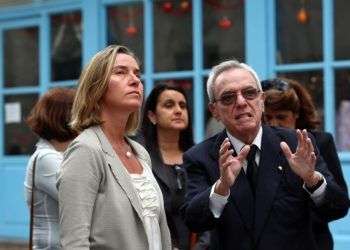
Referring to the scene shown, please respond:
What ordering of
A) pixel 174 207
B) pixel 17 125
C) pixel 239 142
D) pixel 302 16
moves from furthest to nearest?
pixel 17 125, pixel 302 16, pixel 174 207, pixel 239 142

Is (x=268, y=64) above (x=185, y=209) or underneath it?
above

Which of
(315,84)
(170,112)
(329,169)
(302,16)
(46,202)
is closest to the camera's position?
(329,169)

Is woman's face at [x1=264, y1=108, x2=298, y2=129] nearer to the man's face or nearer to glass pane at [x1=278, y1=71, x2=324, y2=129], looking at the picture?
the man's face

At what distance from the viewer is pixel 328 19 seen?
6.64 metres

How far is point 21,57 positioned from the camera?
8.87 meters

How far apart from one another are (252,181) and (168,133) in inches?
65.1

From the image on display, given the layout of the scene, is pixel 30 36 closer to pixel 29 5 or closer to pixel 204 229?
pixel 29 5

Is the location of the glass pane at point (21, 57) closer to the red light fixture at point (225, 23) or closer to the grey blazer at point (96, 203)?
the red light fixture at point (225, 23)

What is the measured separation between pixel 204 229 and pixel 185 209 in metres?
0.14

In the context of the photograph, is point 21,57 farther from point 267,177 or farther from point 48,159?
point 267,177

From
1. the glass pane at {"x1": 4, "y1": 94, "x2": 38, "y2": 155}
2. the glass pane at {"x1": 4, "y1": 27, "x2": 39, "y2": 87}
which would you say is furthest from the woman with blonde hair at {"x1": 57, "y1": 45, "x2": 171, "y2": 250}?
the glass pane at {"x1": 4, "y1": 27, "x2": 39, "y2": 87}

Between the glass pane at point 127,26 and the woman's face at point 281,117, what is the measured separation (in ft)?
13.5

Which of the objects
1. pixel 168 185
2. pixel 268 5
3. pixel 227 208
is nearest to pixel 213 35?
pixel 268 5

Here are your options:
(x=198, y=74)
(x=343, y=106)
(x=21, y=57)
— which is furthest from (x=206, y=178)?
(x=21, y=57)
